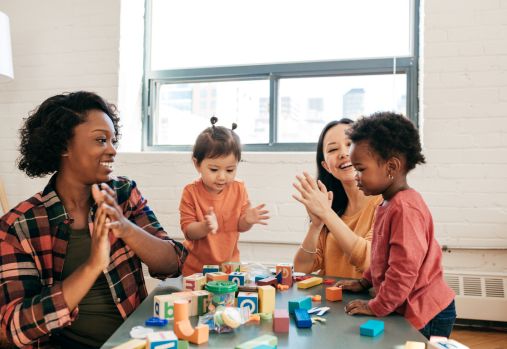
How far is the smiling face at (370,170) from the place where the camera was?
4.21 ft

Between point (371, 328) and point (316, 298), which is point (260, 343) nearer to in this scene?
point (371, 328)

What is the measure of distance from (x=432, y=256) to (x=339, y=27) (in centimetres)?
215

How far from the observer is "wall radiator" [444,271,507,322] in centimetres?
251

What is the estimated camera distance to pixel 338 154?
1.77 m

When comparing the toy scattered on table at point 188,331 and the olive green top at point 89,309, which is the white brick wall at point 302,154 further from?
the toy scattered on table at point 188,331

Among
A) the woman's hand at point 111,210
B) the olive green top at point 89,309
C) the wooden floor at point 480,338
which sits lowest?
the wooden floor at point 480,338

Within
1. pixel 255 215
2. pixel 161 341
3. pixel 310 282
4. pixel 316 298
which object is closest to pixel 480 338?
pixel 255 215

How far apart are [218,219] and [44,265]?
82 cm

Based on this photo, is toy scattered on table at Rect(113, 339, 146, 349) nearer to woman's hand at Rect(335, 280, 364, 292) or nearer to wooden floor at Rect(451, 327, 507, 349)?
woman's hand at Rect(335, 280, 364, 292)

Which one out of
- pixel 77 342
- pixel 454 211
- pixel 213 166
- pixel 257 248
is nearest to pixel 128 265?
pixel 77 342

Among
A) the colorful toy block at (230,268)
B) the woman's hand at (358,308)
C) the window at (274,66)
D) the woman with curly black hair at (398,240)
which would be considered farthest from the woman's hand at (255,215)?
the window at (274,66)

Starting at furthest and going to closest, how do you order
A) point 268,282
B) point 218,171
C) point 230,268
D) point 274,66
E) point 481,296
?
point 274,66 < point 481,296 < point 218,171 < point 230,268 < point 268,282

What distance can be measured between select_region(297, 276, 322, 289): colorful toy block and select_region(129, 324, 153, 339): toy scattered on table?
20.1 inches

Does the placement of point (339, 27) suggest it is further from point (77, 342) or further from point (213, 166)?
point (77, 342)
